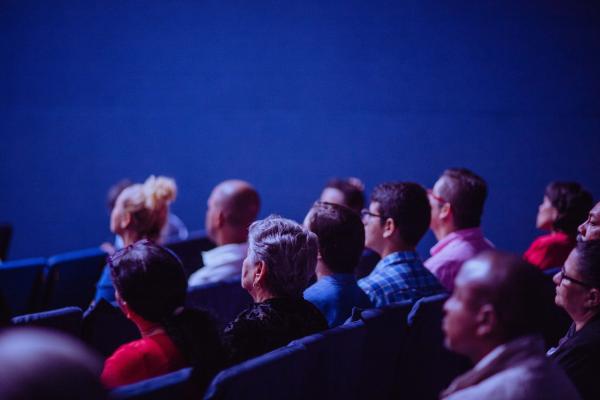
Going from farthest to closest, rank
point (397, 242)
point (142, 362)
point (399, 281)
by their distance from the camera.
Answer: point (397, 242) → point (399, 281) → point (142, 362)

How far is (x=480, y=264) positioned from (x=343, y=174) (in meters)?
4.84

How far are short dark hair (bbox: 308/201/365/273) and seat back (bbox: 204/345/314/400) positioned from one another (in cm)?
85

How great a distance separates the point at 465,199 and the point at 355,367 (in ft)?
5.82

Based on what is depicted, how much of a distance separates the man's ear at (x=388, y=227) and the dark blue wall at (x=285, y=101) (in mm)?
2992

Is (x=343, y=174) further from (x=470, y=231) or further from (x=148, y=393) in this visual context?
(x=148, y=393)

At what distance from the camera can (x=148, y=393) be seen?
1.58m

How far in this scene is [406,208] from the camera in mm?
3438

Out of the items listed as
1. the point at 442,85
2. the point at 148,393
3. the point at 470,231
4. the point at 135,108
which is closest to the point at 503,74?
the point at 442,85

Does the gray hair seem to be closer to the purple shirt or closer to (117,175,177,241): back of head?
the purple shirt

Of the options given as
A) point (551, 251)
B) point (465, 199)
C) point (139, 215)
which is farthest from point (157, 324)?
point (551, 251)

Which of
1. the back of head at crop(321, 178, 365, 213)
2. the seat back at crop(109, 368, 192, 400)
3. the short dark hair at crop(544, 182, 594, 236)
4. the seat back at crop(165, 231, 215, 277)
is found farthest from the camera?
the back of head at crop(321, 178, 365, 213)

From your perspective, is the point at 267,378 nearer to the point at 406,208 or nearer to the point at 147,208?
the point at 406,208

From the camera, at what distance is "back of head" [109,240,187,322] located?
2227 mm

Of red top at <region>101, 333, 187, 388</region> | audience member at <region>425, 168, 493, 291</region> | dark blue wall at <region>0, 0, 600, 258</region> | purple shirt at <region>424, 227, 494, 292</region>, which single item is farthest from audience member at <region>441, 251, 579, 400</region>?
dark blue wall at <region>0, 0, 600, 258</region>
